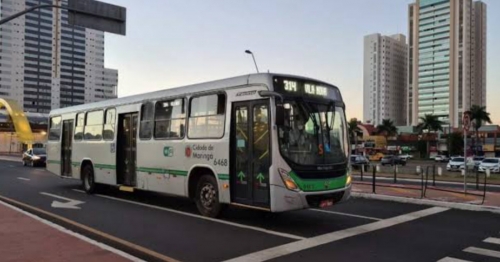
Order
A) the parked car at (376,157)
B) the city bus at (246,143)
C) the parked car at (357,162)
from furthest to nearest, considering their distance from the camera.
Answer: the parked car at (376,157)
the parked car at (357,162)
the city bus at (246,143)

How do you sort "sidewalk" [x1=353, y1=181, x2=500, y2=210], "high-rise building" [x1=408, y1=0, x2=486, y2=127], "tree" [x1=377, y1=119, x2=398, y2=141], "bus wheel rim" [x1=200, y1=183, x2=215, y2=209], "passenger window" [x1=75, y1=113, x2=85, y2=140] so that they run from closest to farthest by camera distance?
1. "bus wheel rim" [x1=200, y1=183, x2=215, y2=209]
2. "sidewalk" [x1=353, y1=181, x2=500, y2=210]
3. "passenger window" [x1=75, y1=113, x2=85, y2=140]
4. "tree" [x1=377, y1=119, x2=398, y2=141]
5. "high-rise building" [x1=408, y1=0, x2=486, y2=127]

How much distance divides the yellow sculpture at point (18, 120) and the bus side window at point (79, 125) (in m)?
64.4

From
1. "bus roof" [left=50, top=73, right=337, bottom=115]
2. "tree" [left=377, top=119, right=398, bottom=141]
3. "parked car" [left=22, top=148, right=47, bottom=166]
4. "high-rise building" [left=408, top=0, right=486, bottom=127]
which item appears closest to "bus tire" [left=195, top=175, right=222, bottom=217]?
"bus roof" [left=50, top=73, right=337, bottom=115]

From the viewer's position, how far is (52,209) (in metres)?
12.9

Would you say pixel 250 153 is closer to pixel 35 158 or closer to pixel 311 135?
pixel 311 135

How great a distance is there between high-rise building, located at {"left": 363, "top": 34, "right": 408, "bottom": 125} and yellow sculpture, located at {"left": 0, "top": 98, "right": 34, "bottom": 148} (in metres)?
103

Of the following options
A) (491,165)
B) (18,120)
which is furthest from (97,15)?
(18,120)

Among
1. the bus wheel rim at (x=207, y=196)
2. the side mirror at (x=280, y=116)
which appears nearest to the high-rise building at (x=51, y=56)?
the bus wheel rim at (x=207, y=196)

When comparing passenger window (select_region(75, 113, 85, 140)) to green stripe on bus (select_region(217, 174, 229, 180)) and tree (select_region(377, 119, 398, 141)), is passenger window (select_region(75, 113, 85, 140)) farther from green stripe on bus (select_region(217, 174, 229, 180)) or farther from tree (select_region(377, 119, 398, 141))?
tree (select_region(377, 119, 398, 141))

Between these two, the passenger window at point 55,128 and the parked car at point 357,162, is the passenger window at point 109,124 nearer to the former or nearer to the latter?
the passenger window at point 55,128

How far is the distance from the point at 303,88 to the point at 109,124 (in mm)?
7627

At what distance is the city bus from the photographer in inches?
381

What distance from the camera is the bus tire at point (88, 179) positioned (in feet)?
54.2

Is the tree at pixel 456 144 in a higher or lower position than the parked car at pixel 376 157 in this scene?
higher
